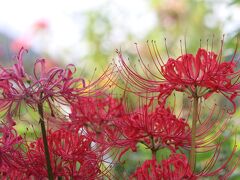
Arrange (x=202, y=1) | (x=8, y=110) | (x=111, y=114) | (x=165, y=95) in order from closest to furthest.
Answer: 1. (x=8, y=110)
2. (x=165, y=95)
3. (x=111, y=114)
4. (x=202, y=1)

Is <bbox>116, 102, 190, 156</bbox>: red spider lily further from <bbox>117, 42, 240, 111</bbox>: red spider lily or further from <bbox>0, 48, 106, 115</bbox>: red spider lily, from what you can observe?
<bbox>0, 48, 106, 115</bbox>: red spider lily

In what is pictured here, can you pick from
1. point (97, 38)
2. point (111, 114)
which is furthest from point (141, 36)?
point (111, 114)

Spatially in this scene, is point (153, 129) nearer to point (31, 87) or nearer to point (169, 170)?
point (169, 170)

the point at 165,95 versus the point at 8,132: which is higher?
the point at 165,95

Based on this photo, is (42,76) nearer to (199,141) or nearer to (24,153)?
(24,153)

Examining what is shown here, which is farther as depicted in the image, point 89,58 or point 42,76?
point 89,58

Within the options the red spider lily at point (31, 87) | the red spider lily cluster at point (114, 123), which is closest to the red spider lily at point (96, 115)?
the red spider lily cluster at point (114, 123)

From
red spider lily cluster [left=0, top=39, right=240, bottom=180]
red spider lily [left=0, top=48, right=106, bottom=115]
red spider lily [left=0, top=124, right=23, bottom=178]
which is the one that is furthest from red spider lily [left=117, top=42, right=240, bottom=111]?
red spider lily [left=0, top=124, right=23, bottom=178]
